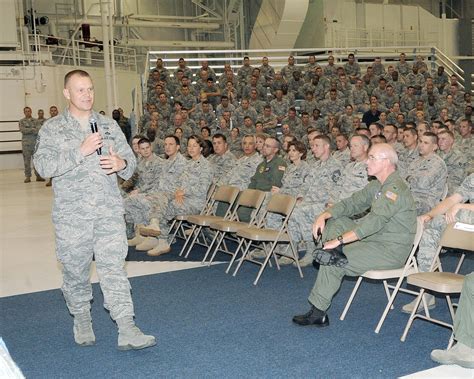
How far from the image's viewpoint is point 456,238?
4234 mm

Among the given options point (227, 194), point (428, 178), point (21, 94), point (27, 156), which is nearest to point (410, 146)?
point (428, 178)

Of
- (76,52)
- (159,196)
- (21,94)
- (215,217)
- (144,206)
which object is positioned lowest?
(215,217)

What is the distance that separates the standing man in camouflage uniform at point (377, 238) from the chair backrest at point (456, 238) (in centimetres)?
26

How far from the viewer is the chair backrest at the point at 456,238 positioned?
4.16 m

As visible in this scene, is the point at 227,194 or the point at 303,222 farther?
the point at 227,194

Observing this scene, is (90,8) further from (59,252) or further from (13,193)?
(59,252)

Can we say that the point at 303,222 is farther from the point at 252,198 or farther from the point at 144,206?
the point at 144,206

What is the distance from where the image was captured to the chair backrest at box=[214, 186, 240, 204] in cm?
696

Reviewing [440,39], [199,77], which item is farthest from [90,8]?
[440,39]

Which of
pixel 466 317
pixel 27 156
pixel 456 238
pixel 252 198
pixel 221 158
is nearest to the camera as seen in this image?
pixel 466 317

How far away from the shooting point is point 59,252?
406cm

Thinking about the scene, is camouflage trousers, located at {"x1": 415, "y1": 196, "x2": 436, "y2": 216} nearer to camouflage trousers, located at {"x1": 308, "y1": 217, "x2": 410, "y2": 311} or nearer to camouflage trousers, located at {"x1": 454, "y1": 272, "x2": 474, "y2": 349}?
camouflage trousers, located at {"x1": 308, "y1": 217, "x2": 410, "y2": 311}

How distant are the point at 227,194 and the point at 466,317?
3.79m

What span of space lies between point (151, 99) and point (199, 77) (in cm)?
152
